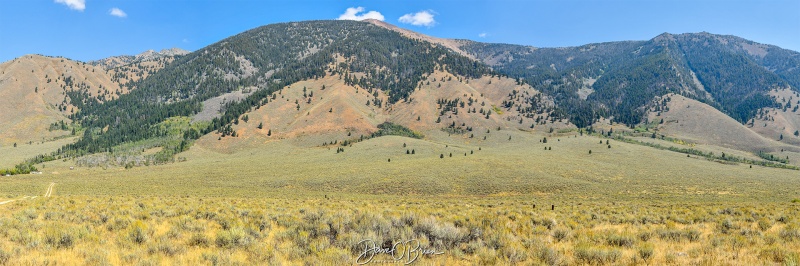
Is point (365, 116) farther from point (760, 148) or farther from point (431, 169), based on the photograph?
point (760, 148)

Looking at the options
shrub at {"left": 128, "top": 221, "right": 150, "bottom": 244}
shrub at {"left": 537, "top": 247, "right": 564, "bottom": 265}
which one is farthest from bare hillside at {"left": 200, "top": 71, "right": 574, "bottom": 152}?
shrub at {"left": 537, "top": 247, "right": 564, "bottom": 265}

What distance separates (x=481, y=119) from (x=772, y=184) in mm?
123272

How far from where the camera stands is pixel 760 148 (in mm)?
166000

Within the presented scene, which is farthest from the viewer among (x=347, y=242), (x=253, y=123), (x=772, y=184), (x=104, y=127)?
Result: (x=104, y=127)

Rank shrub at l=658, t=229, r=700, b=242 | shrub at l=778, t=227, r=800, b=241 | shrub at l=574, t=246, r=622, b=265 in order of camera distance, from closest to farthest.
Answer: shrub at l=574, t=246, r=622, b=265 < shrub at l=778, t=227, r=800, b=241 < shrub at l=658, t=229, r=700, b=242

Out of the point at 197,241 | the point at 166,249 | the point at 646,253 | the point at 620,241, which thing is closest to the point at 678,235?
the point at 620,241

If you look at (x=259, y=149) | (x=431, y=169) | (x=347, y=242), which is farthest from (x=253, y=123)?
(x=347, y=242)

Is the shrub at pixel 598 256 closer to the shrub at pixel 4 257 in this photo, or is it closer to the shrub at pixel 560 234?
the shrub at pixel 560 234

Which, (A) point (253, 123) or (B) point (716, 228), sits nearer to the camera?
(B) point (716, 228)

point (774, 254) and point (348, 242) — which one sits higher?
point (774, 254)

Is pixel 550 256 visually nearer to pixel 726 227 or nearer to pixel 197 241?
pixel 197 241

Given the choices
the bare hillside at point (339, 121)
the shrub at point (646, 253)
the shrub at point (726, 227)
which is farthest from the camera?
the bare hillside at point (339, 121)

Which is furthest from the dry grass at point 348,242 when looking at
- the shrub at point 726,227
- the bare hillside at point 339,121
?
the bare hillside at point 339,121

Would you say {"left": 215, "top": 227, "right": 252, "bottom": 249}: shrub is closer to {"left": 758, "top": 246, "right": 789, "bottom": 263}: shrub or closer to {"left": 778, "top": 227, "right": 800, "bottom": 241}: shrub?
{"left": 758, "top": 246, "right": 789, "bottom": 263}: shrub
